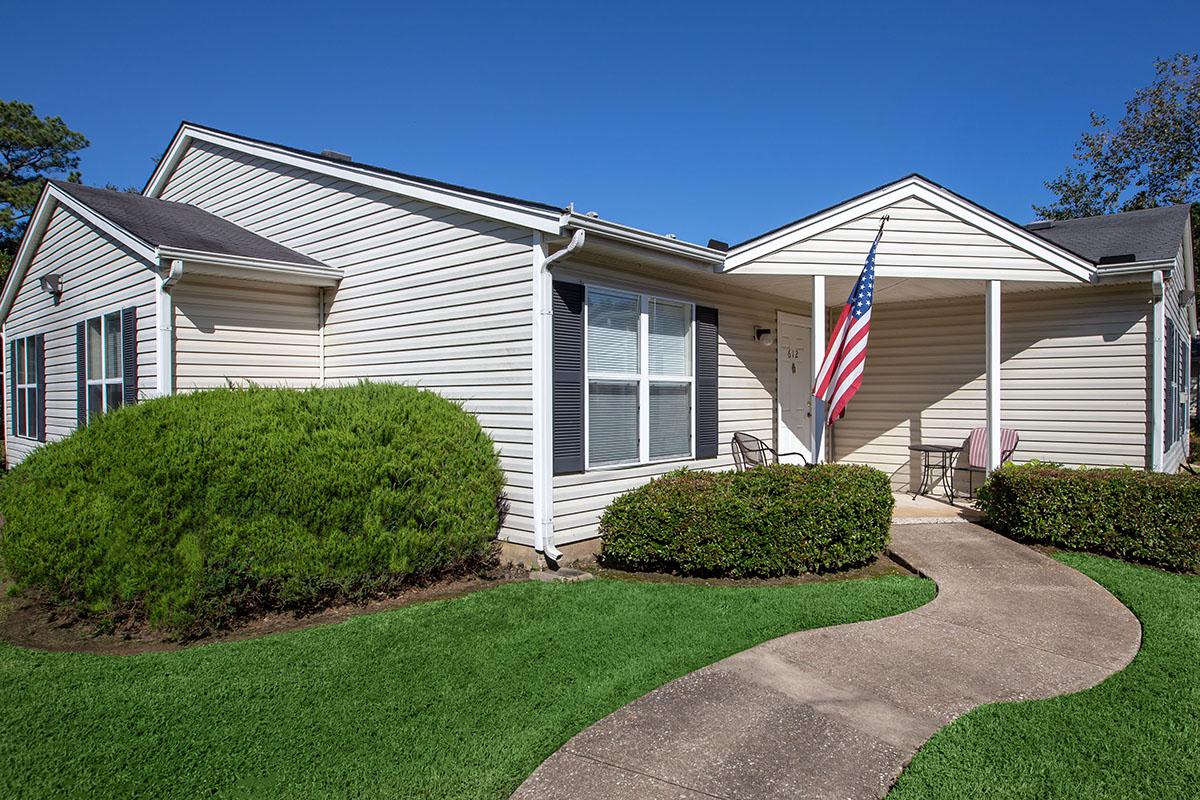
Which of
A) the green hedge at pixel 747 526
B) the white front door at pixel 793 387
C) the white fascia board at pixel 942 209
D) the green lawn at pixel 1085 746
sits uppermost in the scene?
the white fascia board at pixel 942 209

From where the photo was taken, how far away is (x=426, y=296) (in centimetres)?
695

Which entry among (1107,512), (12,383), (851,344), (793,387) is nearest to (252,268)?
(851,344)

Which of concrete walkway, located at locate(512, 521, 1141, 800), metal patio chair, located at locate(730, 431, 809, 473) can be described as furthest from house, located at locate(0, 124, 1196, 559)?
concrete walkway, located at locate(512, 521, 1141, 800)

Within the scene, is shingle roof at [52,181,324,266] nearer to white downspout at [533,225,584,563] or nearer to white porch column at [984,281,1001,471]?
white downspout at [533,225,584,563]

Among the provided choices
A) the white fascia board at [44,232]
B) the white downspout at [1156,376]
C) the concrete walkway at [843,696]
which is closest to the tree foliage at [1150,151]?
the white downspout at [1156,376]

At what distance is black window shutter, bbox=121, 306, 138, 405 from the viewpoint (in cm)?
744

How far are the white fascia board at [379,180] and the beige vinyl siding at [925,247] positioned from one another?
3426mm

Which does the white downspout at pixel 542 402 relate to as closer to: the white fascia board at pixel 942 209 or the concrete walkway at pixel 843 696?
the concrete walkway at pixel 843 696

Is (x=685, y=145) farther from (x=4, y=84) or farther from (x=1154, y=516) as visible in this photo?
(x=4, y=84)

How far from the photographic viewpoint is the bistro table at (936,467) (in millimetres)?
9014

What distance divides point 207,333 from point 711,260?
5.27 meters

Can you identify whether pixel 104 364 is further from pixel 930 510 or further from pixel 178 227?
pixel 930 510

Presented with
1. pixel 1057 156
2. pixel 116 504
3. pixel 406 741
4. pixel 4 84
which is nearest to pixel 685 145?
pixel 116 504

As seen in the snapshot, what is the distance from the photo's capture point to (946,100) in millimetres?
15539
